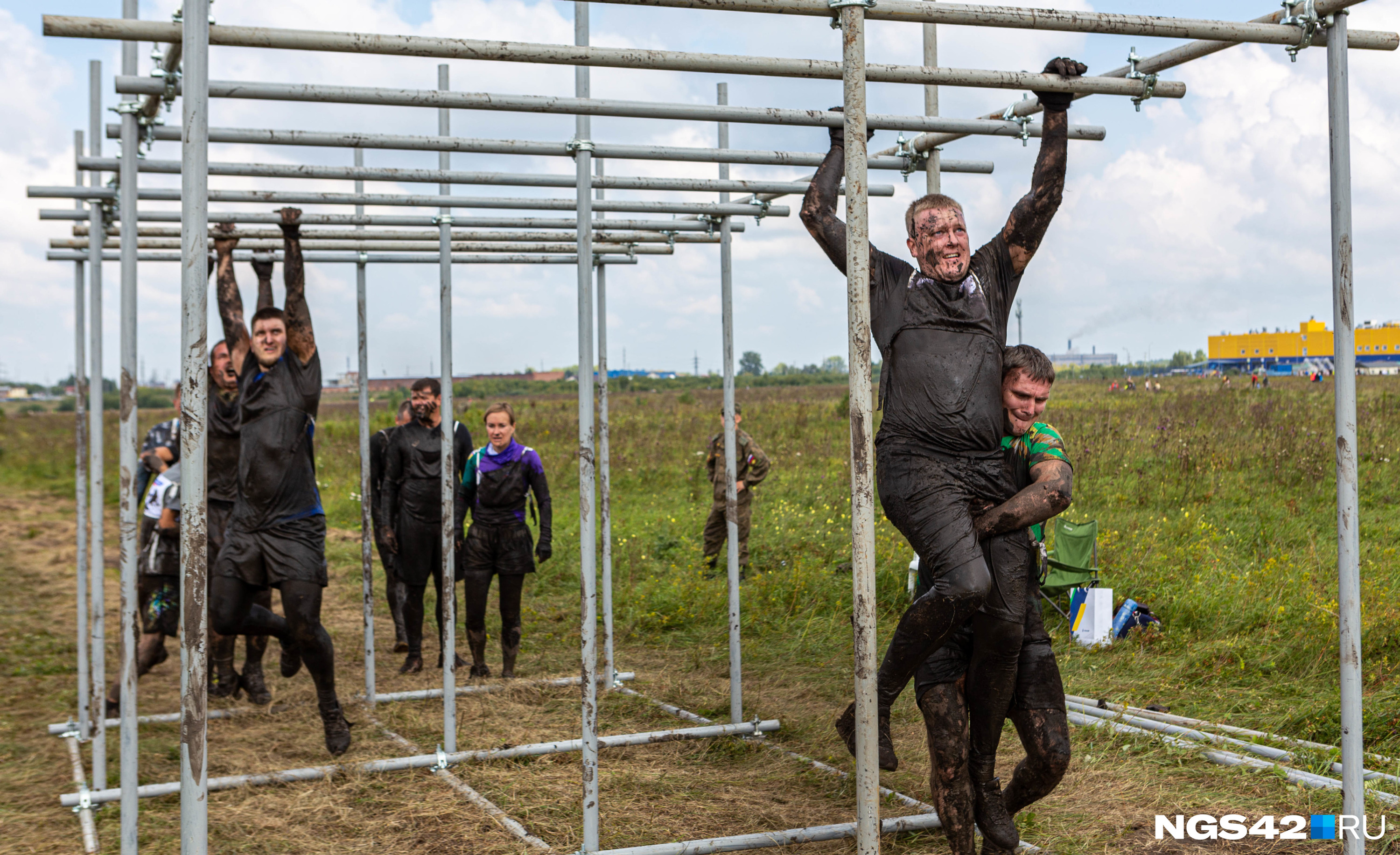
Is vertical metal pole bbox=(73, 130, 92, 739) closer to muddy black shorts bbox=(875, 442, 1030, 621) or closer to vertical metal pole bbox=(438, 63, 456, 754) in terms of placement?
vertical metal pole bbox=(438, 63, 456, 754)

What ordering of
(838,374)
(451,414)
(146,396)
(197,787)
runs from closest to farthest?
1. (197,787)
2. (451,414)
3. (146,396)
4. (838,374)

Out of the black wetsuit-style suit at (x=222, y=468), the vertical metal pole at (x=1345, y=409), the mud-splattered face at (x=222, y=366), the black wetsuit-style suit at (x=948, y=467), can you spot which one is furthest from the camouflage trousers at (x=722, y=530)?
the vertical metal pole at (x=1345, y=409)

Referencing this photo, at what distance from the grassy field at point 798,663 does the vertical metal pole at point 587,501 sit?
49cm

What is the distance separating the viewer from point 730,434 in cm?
593

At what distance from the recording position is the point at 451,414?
5.27m

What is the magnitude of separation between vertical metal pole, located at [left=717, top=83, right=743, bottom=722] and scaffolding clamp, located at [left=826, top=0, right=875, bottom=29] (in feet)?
8.75

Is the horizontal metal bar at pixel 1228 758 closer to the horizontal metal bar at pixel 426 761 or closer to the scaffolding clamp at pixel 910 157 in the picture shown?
the horizontal metal bar at pixel 426 761

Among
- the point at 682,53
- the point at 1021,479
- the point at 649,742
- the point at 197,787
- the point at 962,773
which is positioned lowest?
the point at 649,742

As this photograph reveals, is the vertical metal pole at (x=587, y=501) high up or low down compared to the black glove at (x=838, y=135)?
down

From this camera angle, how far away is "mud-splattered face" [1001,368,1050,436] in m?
3.56

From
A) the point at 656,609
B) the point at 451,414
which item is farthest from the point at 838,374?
the point at 451,414

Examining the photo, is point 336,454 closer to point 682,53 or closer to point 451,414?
point 451,414

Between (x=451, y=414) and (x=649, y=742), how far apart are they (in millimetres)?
2022

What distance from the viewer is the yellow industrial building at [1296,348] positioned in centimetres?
4319
